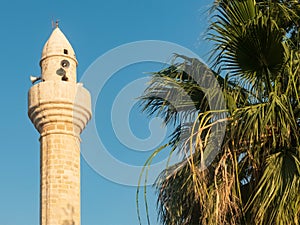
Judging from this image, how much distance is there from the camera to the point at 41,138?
51.9ft

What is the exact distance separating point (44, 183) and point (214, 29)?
9241mm

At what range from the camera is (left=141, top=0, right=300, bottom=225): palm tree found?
235 inches

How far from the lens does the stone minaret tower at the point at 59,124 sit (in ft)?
48.9

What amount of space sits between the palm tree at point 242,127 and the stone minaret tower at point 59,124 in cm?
833

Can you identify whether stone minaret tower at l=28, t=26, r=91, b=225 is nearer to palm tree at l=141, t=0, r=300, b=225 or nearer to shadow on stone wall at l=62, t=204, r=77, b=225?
shadow on stone wall at l=62, t=204, r=77, b=225

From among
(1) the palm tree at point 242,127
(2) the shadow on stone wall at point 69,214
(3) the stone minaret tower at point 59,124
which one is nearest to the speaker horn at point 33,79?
(3) the stone minaret tower at point 59,124

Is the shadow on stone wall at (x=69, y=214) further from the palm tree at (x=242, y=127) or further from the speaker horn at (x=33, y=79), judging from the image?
the palm tree at (x=242, y=127)

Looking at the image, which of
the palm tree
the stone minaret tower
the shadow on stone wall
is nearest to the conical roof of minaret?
the stone minaret tower

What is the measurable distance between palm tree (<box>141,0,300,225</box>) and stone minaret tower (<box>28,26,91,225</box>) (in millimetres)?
8331

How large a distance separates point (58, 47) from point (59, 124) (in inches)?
85.7

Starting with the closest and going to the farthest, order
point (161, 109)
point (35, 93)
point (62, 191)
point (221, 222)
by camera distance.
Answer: point (221, 222) → point (161, 109) → point (62, 191) → point (35, 93)

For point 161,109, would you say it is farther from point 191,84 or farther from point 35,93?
point 35,93

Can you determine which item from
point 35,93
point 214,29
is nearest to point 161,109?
point 214,29

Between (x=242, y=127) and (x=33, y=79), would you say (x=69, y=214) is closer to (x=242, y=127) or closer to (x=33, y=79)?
(x=33, y=79)
